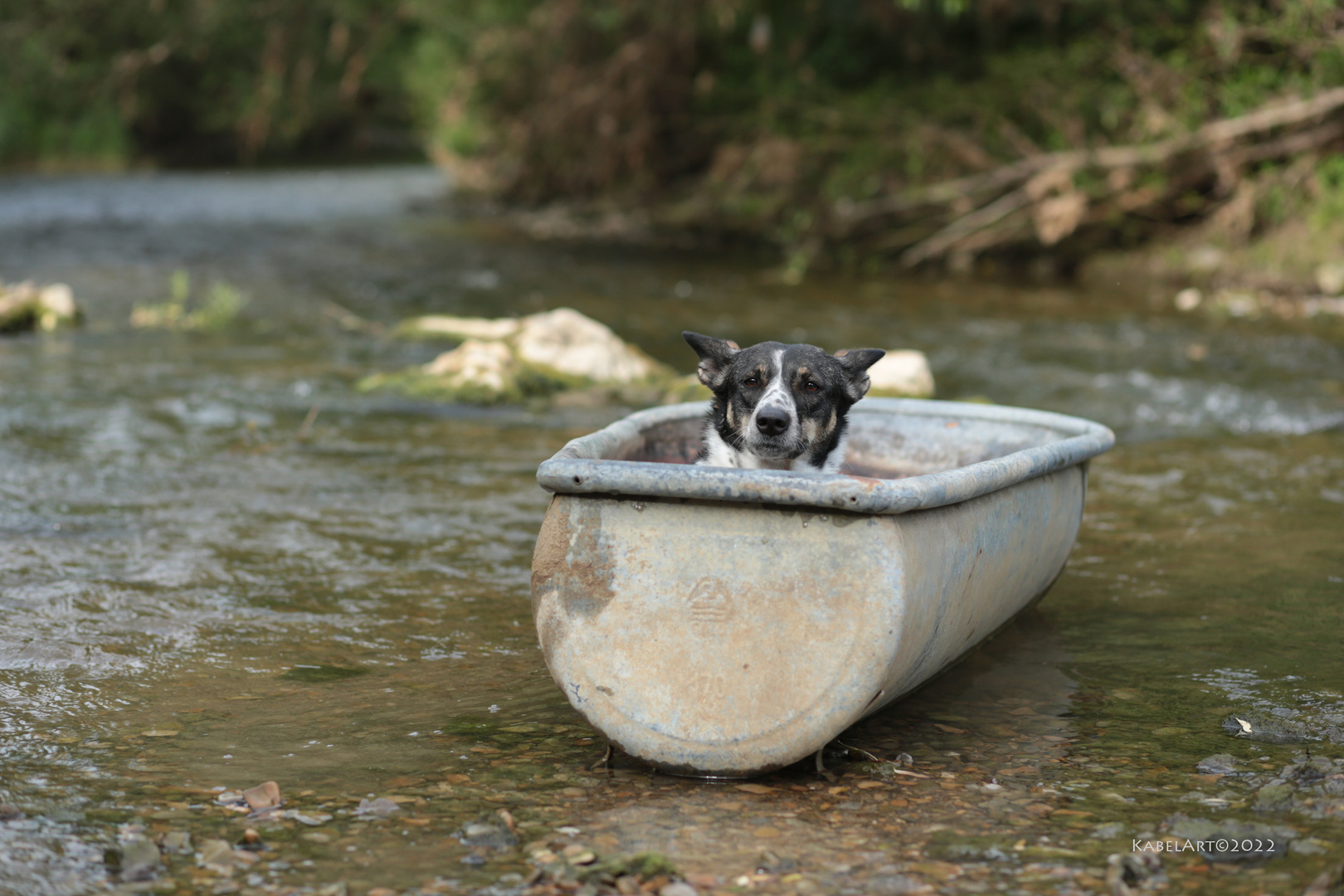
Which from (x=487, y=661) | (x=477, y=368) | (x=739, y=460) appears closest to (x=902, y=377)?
(x=477, y=368)

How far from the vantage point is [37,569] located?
18.5 ft

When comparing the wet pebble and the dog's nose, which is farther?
the dog's nose

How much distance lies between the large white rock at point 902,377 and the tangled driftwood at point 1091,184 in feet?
23.3

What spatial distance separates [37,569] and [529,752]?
2.86 meters

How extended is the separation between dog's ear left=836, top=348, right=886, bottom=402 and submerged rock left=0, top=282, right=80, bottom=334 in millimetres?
9651

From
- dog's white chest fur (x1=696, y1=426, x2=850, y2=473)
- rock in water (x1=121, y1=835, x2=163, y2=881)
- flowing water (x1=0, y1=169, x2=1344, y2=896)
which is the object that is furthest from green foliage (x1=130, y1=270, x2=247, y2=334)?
rock in water (x1=121, y1=835, x2=163, y2=881)

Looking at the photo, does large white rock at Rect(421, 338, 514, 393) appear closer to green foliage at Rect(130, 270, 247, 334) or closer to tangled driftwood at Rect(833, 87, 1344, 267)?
green foliage at Rect(130, 270, 247, 334)

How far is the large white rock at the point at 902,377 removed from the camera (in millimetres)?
9164

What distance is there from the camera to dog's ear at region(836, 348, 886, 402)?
4949 mm

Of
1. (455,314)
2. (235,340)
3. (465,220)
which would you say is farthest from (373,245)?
(235,340)

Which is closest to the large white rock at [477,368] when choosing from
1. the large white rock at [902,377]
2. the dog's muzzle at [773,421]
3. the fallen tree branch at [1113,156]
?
the large white rock at [902,377]

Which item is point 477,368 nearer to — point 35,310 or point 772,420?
point 35,310

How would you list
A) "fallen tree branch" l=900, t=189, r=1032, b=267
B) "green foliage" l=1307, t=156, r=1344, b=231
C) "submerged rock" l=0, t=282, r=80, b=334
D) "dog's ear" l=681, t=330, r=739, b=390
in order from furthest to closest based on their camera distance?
"fallen tree branch" l=900, t=189, r=1032, b=267 < "green foliage" l=1307, t=156, r=1344, b=231 < "submerged rock" l=0, t=282, r=80, b=334 < "dog's ear" l=681, t=330, r=739, b=390

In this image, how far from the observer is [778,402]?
4.49m
